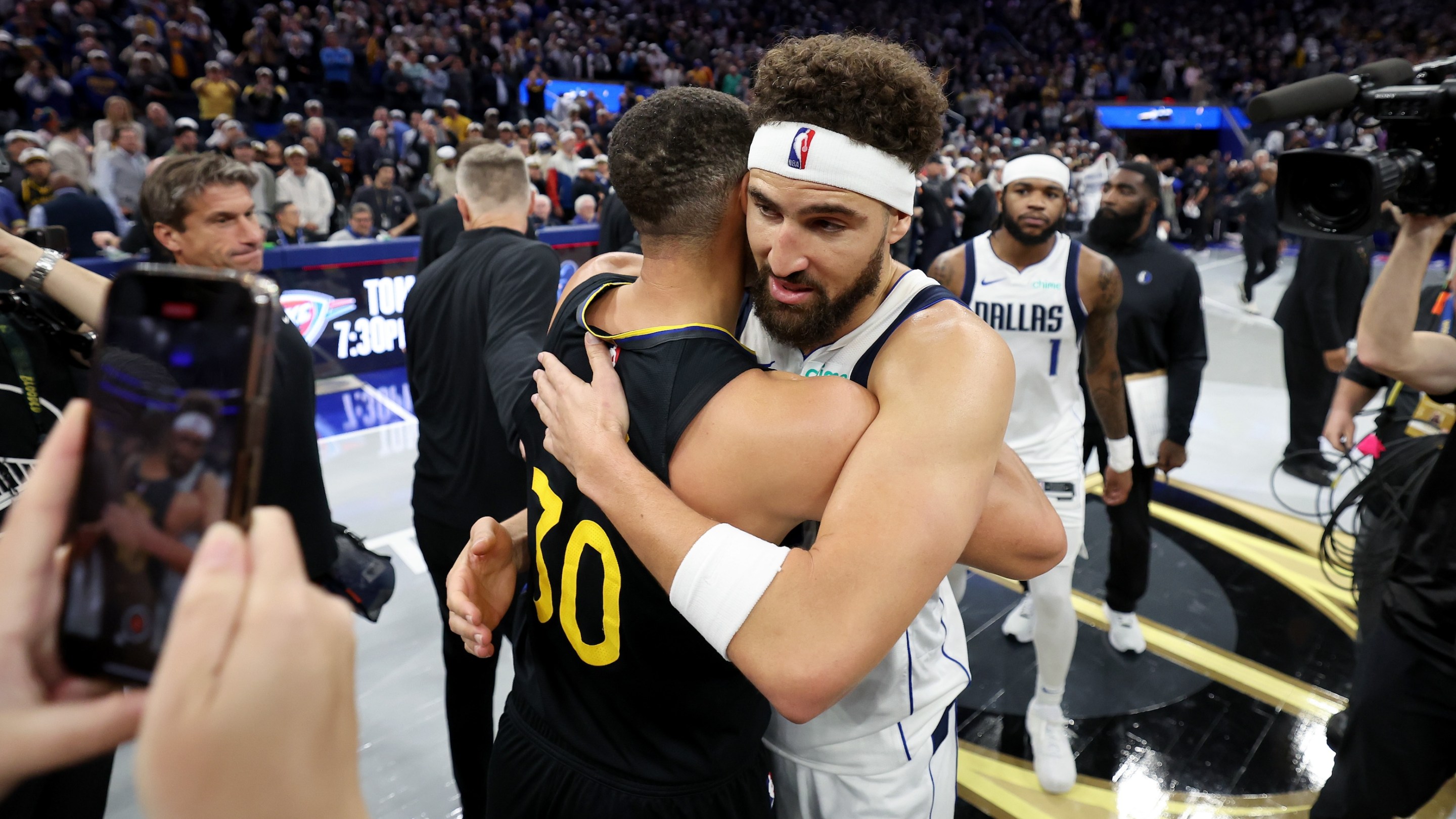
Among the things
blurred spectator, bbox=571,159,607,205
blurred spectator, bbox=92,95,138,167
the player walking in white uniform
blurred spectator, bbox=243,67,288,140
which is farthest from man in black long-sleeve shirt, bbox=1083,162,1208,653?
blurred spectator, bbox=243,67,288,140

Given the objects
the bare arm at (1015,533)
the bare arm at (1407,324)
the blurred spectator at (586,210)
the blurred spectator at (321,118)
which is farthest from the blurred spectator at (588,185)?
the bare arm at (1015,533)

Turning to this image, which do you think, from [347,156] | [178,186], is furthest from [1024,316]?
[347,156]

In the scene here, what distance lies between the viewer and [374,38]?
14797mm

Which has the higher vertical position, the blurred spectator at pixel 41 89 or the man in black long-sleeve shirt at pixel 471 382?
the blurred spectator at pixel 41 89

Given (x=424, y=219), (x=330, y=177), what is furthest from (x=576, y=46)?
(x=424, y=219)

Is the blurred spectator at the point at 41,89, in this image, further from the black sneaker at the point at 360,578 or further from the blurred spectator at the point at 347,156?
the black sneaker at the point at 360,578

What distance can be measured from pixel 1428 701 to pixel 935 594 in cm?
123

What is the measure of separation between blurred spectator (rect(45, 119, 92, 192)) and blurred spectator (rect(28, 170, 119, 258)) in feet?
3.56

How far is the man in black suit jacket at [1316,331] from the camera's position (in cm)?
557

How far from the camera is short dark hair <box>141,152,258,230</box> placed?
2.60 m

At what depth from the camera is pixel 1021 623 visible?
400cm

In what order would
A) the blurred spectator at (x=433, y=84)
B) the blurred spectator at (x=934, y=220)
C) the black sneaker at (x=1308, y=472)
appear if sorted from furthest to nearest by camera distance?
the blurred spectator at (x=433, y=84)
the blurred spectator at (x=934, y=220)
the black sneaker at (x=1308, y=472)

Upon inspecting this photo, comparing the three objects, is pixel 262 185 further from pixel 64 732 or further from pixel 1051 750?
pixel 64 732

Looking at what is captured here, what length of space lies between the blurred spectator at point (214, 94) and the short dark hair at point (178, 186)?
10.5 m
